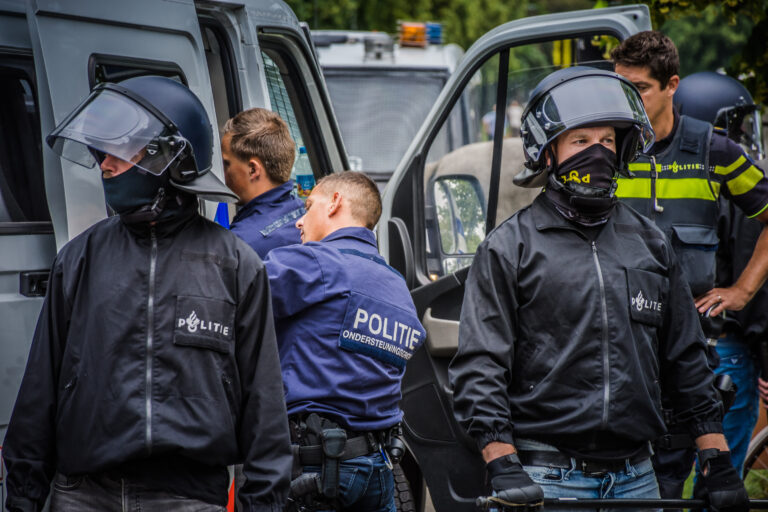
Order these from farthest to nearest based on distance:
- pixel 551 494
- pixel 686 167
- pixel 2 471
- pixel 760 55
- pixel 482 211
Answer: pixel 760 55, pixel 482 211, pixel 686 167, pixel 551 494, pixel 2 471

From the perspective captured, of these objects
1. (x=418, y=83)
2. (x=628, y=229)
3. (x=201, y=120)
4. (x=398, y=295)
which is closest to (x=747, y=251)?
(x=628, y=229)

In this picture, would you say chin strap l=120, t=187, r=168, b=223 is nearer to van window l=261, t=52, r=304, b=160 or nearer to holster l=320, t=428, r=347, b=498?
holster l=320, t=428, r=347, b=498

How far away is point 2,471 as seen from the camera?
9.02 feet

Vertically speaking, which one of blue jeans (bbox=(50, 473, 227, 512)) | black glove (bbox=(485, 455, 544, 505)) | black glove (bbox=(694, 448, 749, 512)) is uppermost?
blue jeans (bbox=(50, 473, 227, 512))

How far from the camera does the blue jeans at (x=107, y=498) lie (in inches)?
98.7

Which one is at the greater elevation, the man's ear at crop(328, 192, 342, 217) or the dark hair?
the dark hair

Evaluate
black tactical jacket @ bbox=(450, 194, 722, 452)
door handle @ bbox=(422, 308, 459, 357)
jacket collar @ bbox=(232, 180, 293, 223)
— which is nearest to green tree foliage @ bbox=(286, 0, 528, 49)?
door handle @ bbox=(422, 308, 459, 357)

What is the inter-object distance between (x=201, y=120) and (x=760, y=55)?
4.45 metres

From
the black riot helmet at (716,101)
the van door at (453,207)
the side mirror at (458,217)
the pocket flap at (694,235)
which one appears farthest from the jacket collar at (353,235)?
the black riot helmet at (716,101)

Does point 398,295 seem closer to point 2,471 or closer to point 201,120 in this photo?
point 201,120

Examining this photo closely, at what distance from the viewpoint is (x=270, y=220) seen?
374 centimetres

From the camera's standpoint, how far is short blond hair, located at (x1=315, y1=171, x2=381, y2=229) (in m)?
3.52

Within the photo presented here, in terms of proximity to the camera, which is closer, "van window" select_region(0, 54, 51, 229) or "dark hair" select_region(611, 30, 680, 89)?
"van window" select_region(0, 54, 51, 229)

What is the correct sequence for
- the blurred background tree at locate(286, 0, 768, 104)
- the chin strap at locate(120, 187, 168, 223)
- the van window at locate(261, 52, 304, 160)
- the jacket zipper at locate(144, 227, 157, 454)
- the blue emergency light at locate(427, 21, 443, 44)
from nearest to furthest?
the jacket zipper at locate(144, 227, 157, 454) → the chin strap at locate(120, 187, 168, 223) → the van window at locate(261, 52, 304, 160) → the blurred background tree at locate(286, 0, 768, 104) → the blue emergency light at locate(427, 21, 443, 44)
